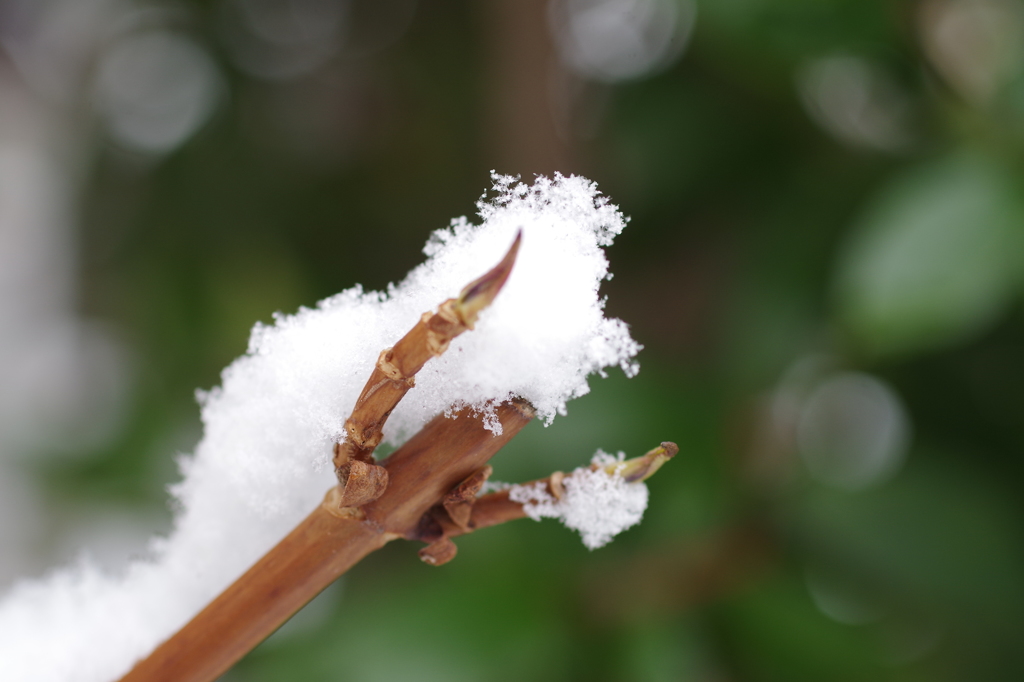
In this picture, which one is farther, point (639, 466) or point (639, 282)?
point (639, 282)

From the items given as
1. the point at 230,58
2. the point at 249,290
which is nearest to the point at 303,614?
the point at 249,290

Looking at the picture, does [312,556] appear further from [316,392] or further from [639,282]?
[639,282]

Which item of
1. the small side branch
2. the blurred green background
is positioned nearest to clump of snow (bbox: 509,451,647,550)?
the small side branch

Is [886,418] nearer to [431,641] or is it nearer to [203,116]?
[431,641]

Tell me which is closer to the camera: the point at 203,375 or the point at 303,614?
the point at 303,614

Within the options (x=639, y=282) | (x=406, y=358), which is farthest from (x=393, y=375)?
(x=639, y=282)
